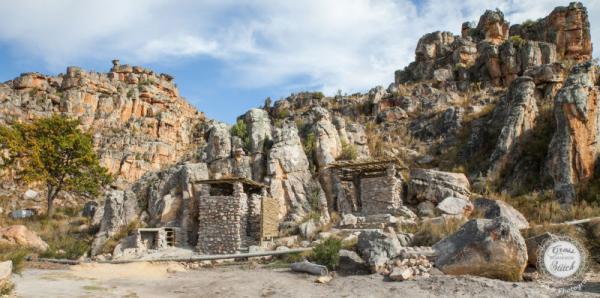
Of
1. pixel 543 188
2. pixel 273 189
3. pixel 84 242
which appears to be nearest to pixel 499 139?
pixel 543 188

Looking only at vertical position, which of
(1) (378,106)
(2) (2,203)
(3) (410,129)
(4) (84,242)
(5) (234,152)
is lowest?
(4) (84,242)

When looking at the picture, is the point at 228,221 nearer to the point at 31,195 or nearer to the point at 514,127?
the point at 514,127

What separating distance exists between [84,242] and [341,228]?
1334cm

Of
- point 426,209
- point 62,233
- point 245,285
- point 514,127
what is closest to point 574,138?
point 514,127

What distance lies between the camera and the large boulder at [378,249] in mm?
12000

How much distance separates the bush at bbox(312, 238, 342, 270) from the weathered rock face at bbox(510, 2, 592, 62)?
110 ft

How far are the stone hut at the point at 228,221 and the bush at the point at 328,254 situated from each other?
6.55 m

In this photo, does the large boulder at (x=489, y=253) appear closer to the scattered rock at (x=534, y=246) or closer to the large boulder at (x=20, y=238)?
the scattered rock at (x=534, y=246)

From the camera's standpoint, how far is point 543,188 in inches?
760

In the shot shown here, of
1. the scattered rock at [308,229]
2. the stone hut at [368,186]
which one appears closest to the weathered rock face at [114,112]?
the stone hut at [368,186]

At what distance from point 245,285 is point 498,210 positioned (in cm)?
994

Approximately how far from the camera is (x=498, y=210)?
616 inches

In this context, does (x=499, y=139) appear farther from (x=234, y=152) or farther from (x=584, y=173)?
(x=234, y=152)

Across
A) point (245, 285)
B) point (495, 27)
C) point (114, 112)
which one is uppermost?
point (495, 27)
